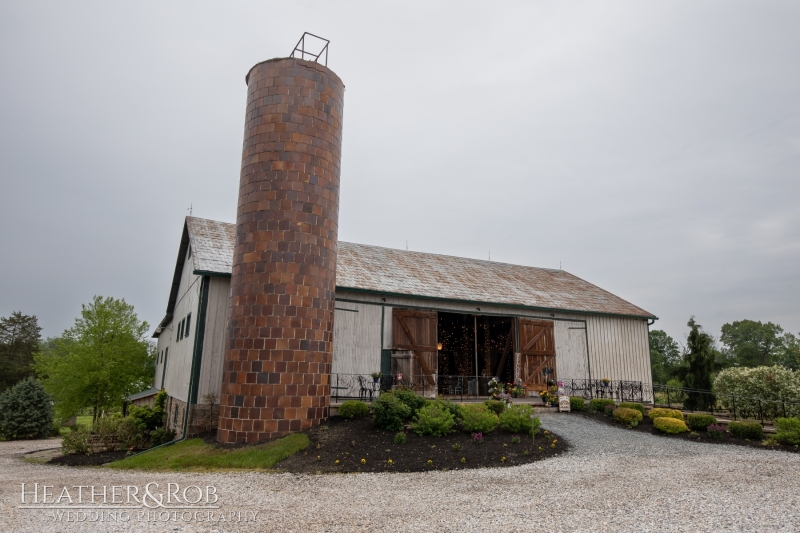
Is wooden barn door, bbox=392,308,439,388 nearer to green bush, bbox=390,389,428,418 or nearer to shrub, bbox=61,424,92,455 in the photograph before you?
green bush, bbox=390,389,428,418

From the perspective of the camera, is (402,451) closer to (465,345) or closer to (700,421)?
(700,421)

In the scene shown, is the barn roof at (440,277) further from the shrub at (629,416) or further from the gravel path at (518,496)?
the gravel path at (518,496)

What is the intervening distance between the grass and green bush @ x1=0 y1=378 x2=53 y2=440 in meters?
16.8

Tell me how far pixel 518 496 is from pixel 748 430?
26.1 feet

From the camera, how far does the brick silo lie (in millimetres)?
11711

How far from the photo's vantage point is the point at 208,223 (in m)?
18.2

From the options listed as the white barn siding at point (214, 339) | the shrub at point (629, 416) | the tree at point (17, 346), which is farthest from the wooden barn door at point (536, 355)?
the tree at point (17, 346)

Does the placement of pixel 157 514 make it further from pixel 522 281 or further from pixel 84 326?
pixel 84 326

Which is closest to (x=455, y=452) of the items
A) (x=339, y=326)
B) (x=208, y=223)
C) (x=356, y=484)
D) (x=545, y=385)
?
(x=356, y=484)

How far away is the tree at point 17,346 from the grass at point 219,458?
129 feet

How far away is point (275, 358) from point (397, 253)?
10.9m

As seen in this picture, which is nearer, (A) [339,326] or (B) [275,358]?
(B) [275,358]

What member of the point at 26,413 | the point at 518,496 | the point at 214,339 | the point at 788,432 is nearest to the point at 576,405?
the point at 788,432

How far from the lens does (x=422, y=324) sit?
1761 centimetres
